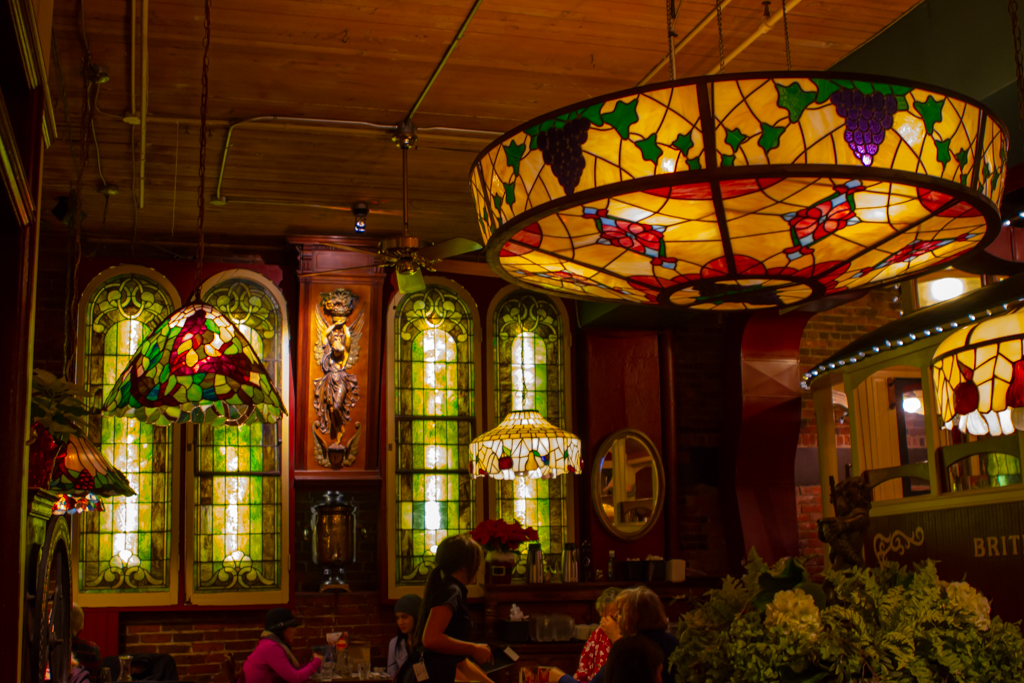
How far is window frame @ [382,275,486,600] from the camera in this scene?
8016 mm

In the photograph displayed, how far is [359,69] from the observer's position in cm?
542

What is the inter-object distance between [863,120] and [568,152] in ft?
1.56

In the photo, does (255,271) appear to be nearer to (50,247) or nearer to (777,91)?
(50,247)

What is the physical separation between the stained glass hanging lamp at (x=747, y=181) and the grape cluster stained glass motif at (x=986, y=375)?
691 millimetres

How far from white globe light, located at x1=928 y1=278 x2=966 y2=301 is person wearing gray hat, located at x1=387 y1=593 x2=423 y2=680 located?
4669mm

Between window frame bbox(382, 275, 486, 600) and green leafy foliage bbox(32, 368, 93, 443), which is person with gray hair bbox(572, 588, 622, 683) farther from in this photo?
window frame bbox(382, 275, 486, 600)

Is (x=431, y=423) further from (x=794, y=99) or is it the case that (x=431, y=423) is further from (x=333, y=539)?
(x=794, y=99)

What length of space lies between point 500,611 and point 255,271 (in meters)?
3.36

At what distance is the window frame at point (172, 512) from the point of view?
7488 millimetres

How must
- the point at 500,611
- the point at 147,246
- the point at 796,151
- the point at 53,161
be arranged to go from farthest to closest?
the point at 147,246 → the point at 500,611 → the point at 53,161 → the point at 796,151

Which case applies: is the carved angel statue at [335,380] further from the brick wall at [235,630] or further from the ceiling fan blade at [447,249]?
the ceiling fan blade at [447,249]

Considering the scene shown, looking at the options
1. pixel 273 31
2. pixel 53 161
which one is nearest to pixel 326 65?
pixel 273 31

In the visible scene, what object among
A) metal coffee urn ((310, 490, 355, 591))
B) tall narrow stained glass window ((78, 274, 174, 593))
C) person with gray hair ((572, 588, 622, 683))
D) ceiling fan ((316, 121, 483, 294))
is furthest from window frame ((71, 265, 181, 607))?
person with gray hair ((572, 588, 622, 683))

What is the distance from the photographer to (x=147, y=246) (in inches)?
322
